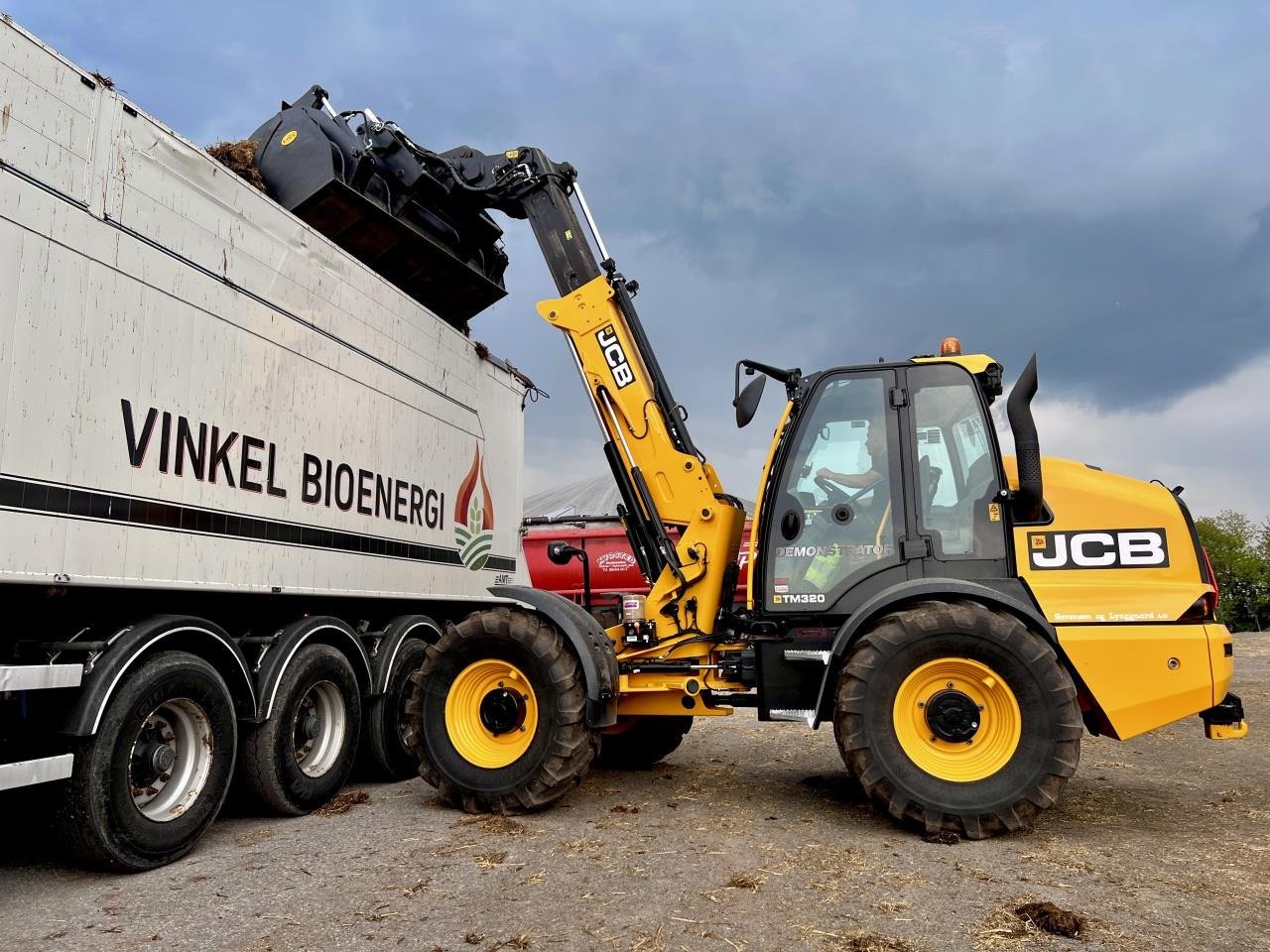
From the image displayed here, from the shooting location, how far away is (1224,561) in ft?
124

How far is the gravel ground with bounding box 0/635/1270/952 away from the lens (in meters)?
3.52

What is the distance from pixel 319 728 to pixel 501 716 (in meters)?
1.34

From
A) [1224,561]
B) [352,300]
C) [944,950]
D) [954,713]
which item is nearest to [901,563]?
[954,713]

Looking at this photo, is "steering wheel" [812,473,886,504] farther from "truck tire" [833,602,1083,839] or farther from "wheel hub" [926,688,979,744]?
"wheel hub" [926,688,979,744]

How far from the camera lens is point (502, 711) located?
564 centimetres

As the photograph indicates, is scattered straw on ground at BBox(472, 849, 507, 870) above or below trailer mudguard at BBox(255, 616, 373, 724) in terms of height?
below

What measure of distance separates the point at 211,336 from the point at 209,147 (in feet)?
7.75

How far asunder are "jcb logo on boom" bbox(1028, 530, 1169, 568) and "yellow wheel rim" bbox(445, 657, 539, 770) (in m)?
3.07

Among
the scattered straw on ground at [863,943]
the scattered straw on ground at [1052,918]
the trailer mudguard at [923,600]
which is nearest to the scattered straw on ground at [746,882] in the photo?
the scattered straw on ground at [863,943]

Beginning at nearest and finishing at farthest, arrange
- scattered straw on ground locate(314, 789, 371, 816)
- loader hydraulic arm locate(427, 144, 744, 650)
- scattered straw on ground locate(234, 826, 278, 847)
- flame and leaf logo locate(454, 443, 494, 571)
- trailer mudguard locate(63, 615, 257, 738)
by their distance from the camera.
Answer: trailer mudguard locate(63, 615, 257, 738), scattered straw on ground locate(234, 826, 278, 847), scattered straw on ground locate(314, 789, 371, 816), loader hydraulic arm locate(427, 144, 744, 650), flame and leaf logo locate(454, 443, 494, 571)

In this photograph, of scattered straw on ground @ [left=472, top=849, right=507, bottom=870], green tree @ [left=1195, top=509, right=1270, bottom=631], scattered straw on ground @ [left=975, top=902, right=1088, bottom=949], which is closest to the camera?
scattered straw on ground @ [left=975, top=902, right=1088, bottom=949]

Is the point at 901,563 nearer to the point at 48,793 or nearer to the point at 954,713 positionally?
the point at 954,713

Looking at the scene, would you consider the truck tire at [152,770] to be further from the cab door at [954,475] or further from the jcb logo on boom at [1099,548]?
the jcb logo on boom at [1099,548]

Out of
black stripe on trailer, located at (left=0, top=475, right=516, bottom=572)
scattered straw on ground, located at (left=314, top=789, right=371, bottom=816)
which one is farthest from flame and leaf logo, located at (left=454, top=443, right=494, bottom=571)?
scattered straw on ground, located at (left=314, top=789, right=371, bottom=816)
